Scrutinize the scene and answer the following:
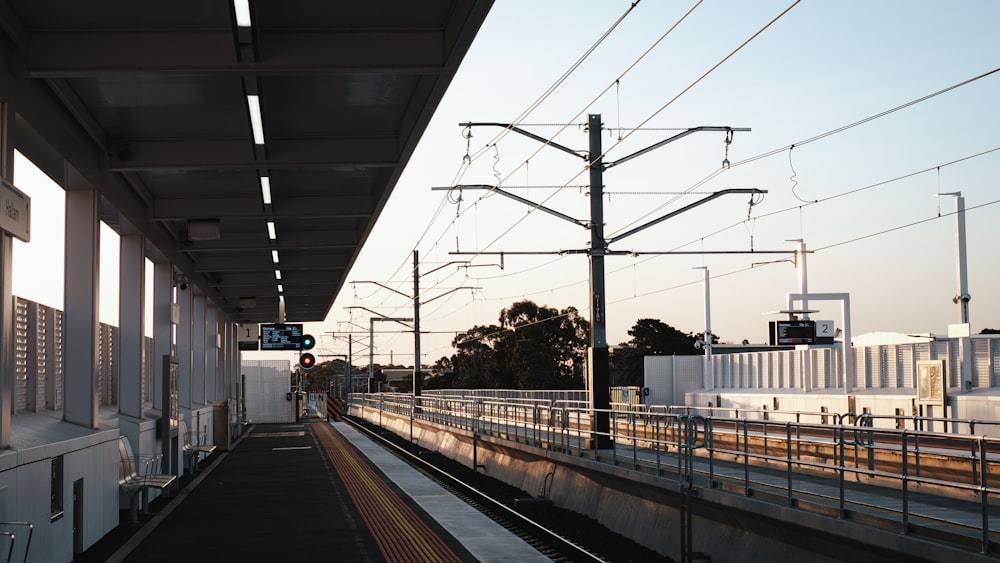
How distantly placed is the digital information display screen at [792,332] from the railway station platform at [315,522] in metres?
20.7

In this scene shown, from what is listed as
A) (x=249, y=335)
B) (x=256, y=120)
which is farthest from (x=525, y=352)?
(x=256, y=120)

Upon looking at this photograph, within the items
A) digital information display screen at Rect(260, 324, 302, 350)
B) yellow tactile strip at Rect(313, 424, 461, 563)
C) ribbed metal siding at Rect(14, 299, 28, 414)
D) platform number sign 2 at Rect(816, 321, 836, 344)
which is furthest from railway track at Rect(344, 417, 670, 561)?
platform number sign 2 at Rect(816, 321, 836, 344)

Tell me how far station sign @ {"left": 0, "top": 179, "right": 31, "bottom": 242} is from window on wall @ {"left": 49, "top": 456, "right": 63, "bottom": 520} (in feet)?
9.58

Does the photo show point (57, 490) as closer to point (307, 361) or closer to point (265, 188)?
point (265, 188)

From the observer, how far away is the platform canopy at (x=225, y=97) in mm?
11344

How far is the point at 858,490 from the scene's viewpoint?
12.6 metres

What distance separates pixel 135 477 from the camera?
59.0 ft

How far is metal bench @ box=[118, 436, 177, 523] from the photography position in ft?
57.0

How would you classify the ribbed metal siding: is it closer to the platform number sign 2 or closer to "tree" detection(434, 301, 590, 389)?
the platform number sign 2

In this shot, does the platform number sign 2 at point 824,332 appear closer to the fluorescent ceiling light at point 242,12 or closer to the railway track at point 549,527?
the railway track at point 549,527

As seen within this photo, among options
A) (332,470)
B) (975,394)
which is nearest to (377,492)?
(332,470)

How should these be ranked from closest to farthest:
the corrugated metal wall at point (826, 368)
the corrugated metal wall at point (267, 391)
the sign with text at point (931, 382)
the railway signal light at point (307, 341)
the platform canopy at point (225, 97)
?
the platform canopy at point (225, 97), the sign with text at point (931, 382), the corrugated metal wall at point (826, 368), the railway signal light at point (307, 341), the corrugated metal wall at point (267, 391)

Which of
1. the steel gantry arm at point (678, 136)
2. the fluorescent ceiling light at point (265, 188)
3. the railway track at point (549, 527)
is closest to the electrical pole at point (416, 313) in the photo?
the railway track at point (549, 527)

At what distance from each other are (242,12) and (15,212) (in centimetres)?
293
